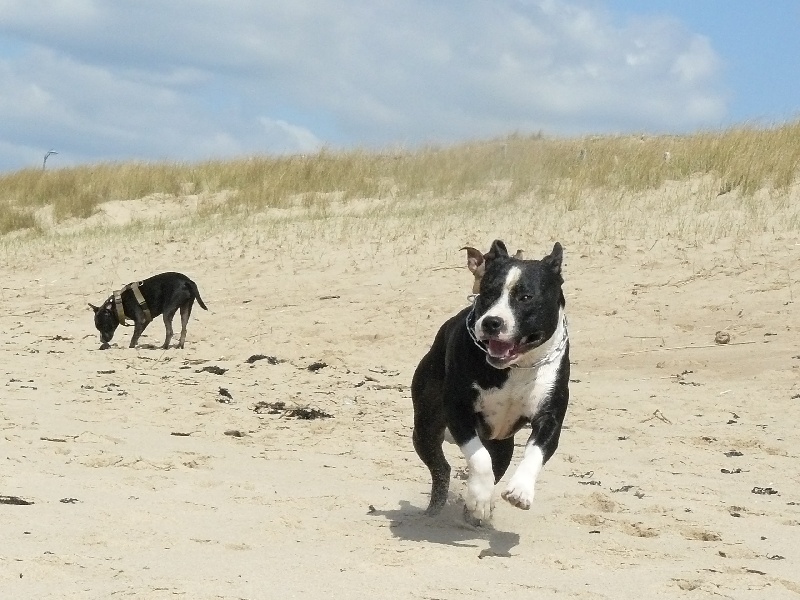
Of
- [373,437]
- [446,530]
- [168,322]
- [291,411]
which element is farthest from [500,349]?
[168,322]

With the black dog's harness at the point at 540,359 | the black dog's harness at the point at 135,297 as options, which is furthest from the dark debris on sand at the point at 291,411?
the black dog's harness at the point at 135,297

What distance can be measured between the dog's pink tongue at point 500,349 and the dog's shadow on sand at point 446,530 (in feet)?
2.75

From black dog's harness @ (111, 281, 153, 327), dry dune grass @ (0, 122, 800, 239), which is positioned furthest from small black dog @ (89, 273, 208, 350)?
dry dune grass @ (0, 122, 800, 239)

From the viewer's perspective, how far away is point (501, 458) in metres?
6.12

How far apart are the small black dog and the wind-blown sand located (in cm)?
34

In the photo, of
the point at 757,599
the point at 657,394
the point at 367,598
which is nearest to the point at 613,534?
the point at 757,599

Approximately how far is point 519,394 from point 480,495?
476mm

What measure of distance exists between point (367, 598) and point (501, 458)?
6.24 feet

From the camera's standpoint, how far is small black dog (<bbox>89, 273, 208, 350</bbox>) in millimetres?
12984

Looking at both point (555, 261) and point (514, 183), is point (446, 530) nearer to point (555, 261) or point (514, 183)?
point (555, 261)

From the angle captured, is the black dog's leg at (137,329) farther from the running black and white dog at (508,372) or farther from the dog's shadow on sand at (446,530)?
the running black and white dog at (508,372)

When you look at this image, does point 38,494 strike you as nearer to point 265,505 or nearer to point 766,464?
point 265,505

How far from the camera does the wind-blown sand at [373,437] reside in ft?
15.7

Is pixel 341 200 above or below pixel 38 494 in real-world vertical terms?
above
